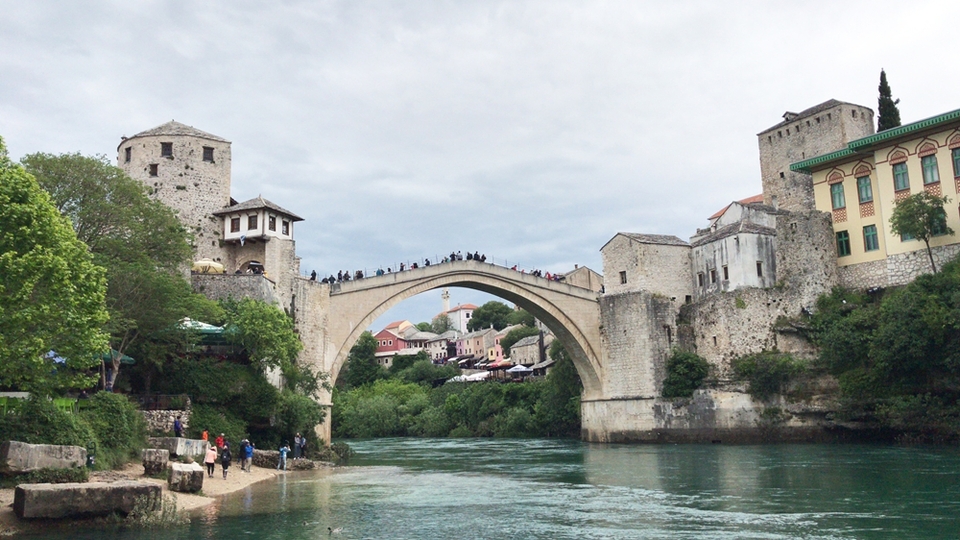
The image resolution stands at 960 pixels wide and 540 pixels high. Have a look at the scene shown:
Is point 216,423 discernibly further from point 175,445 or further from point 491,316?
point 491,316

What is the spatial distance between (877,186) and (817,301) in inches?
234

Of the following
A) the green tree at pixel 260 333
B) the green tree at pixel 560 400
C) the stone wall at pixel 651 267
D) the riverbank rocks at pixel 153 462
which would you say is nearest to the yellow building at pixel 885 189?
the stone wall at pixel 651 267

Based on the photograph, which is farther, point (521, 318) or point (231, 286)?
point (521, 318)

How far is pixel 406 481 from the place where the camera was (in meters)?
24.5

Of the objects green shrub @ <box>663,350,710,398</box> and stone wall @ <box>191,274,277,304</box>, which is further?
green shrub @ <box>663,350,710,398</box>

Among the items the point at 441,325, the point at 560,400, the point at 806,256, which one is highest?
the point at 441,325

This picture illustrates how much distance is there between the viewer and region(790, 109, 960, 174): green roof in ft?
117

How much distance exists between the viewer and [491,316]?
114m

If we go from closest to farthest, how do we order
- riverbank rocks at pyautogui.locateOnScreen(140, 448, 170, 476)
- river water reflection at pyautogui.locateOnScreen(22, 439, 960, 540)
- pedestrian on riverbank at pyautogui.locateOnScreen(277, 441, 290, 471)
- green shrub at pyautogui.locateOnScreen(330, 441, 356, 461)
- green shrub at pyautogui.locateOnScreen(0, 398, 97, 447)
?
river water reflection at pyautogui.locateOnScreen(22, 439, 960, 540), green shrub at pyautogui.locateOnScreen(0, 398, 97, 447), riverbank rocks at pyautogui.locateOnScreen(140, 448, 170, 476), pedestrian on riverbank at pyautogui.locateOnScreen(277, 441, 290, 471), green shrub at pyautogui.locateOnScreen(330, 441, 356, 461)

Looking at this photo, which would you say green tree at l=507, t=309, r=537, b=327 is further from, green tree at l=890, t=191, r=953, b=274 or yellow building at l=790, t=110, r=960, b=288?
green tree at l=890, t=191, r=953, b=274

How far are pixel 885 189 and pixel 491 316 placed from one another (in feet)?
255

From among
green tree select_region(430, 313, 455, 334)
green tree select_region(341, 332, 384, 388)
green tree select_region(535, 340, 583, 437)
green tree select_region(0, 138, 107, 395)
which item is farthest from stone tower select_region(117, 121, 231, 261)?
green tree select_region(430, 313, 455, 334)

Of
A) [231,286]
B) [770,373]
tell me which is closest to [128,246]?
[231,286]

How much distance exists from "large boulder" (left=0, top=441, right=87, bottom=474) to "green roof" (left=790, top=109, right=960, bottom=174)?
3432cm
